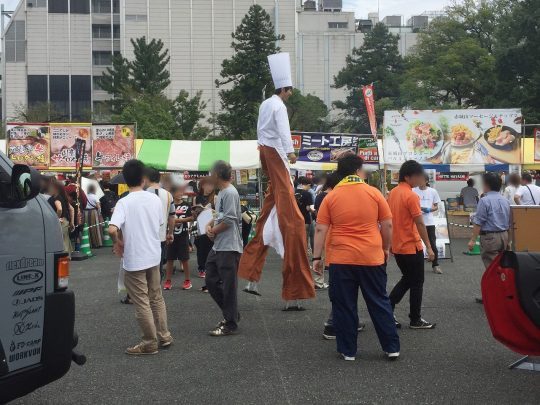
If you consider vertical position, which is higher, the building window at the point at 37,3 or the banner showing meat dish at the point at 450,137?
the building window at the point at 37,3

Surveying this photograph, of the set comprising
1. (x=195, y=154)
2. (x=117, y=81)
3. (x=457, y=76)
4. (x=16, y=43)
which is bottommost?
(x=195, y=154)

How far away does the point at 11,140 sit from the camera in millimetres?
21078

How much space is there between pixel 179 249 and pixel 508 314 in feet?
22.1

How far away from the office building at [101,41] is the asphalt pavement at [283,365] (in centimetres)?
7203

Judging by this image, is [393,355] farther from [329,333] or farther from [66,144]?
[66,144]

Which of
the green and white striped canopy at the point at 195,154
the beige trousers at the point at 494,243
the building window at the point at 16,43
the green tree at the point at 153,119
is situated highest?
the building window at the point at 16,43

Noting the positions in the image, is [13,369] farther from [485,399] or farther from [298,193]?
[298,193]

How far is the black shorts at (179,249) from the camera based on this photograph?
1122 cm

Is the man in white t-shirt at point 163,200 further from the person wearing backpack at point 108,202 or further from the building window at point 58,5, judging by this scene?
the building window at point 58,5

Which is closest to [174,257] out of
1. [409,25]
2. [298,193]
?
[298,193]

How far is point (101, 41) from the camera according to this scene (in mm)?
84688

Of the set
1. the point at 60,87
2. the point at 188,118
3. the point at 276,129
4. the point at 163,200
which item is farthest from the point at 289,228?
the point at 60,87

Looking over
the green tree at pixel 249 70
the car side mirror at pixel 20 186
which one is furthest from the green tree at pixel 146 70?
the car side mirror at pixel 20 186

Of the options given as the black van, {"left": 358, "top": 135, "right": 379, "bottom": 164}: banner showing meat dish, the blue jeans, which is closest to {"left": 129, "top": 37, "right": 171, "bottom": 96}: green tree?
{"left": 358, "top": 135, "right": 379, "bottom": 164}: banner showing meat dish
